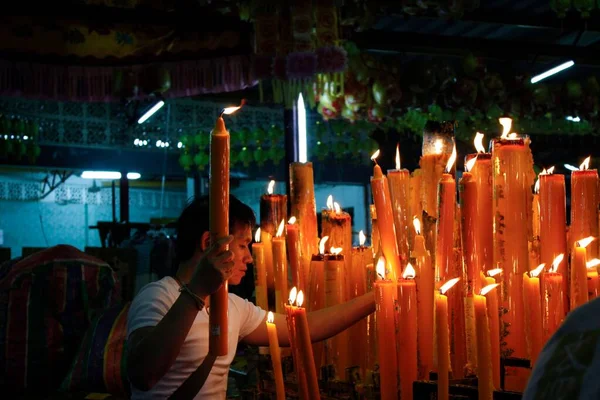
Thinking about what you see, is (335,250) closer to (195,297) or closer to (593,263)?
(195,297)

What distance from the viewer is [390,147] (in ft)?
27.9

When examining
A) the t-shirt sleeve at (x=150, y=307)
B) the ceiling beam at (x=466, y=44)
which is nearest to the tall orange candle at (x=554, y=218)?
the t-shirt sleeve at (x=150, y=307)

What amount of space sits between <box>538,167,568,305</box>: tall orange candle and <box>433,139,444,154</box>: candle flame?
255 mm

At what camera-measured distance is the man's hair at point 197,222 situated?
163 centimetres

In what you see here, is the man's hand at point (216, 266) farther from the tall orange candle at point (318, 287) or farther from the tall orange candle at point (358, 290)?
the tall orange candle at point (358, 290)

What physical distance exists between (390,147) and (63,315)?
6123 millimetres

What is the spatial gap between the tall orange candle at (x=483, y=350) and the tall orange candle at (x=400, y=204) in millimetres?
A: 468

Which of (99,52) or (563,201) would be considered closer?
(563,201)

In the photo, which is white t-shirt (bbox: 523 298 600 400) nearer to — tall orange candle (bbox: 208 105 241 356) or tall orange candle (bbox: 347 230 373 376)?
tall orange candle (bbox: 208 105 241 356)

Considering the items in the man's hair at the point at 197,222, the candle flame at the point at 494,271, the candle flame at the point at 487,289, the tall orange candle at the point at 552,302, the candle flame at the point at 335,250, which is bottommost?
the tall orange candle at the point at 552,302

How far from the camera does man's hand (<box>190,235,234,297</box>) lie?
1016 millimetres

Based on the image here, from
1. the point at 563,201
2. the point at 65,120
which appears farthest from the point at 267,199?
the point at 65,120

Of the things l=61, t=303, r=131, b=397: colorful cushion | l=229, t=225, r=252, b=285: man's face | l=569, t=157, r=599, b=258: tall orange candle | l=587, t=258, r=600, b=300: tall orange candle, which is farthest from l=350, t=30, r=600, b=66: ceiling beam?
l=587, t=258, r=600, b=300: tall orange candle

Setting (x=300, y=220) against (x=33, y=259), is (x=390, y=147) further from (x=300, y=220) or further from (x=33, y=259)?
(x=300, y=220)
